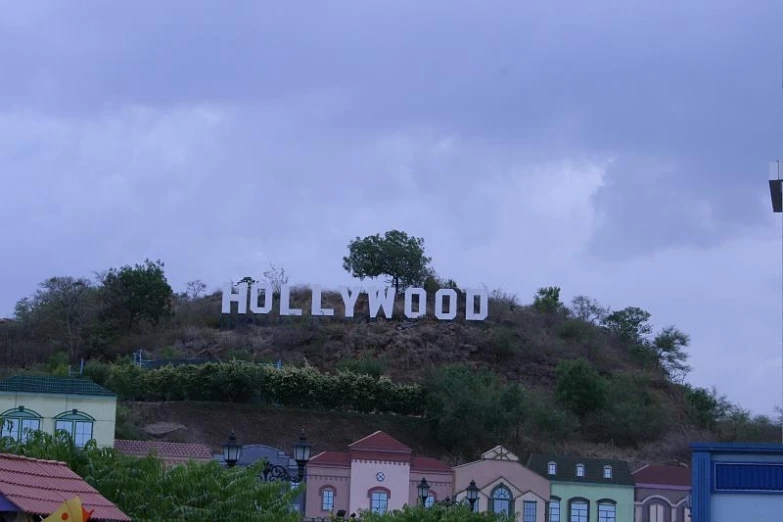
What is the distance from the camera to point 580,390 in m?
66.9

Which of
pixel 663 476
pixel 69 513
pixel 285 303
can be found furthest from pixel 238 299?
pixel 69 513

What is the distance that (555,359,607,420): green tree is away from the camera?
6675 centimetres

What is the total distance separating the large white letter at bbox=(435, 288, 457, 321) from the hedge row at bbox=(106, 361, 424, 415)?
12.0 meters

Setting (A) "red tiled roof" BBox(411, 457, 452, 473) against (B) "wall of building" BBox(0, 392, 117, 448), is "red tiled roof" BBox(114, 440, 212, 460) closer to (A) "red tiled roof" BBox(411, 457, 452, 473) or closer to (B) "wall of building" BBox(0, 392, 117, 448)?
(B) "wall of building" BBox(0, 392, 117, 448)

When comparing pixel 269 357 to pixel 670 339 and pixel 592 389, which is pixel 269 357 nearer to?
pixel 592 389

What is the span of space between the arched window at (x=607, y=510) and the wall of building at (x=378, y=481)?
25.1 feet

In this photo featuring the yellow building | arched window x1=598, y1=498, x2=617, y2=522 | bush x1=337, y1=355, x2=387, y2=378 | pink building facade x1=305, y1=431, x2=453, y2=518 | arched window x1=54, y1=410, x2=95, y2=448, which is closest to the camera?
the yellow building

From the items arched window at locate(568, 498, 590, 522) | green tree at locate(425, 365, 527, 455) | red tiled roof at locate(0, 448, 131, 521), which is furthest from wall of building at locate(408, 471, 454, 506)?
red tiled roof at locate(0, 448, 131, 521)

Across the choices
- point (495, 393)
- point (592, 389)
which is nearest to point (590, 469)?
point (495, 393)

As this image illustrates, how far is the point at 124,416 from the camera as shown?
5556 cm

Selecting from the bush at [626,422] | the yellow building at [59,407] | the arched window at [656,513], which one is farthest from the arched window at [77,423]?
the bush at [626,422]

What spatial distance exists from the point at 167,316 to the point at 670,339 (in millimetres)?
31049

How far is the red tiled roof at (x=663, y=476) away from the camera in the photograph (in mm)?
52938

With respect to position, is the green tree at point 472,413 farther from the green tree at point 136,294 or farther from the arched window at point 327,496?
the green tree at point 136,294
